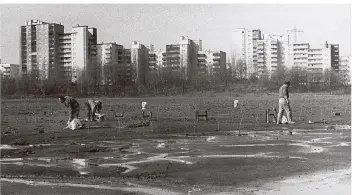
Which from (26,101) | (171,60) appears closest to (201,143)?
(26,101)

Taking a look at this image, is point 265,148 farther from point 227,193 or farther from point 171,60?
point 171,60

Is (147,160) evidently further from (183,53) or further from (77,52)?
(183,53)

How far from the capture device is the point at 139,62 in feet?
332

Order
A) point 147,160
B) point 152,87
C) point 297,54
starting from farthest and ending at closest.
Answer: point 297,54
point 152,87
point 147,160

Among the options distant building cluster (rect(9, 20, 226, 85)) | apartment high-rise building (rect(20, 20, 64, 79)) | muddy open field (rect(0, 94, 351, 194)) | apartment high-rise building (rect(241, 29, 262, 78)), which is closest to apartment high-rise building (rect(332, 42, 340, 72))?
apartment high-rise building (rect(241, 29, 262, 78))

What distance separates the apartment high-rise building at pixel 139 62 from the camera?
84.3m

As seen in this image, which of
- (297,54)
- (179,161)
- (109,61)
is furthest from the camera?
(297,54)

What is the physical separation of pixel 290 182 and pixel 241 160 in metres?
2.90

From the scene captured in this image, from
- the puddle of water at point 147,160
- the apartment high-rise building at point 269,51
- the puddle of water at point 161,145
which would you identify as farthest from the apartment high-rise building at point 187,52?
the puddle of water at point 147,160

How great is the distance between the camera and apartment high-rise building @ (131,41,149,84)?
84.3m

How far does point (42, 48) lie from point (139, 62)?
64.8ft

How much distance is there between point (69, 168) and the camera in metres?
11.6

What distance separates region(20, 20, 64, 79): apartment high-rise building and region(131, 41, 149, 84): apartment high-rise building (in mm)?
14747

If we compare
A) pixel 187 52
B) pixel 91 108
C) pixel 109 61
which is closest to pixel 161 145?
pixel 91 108
